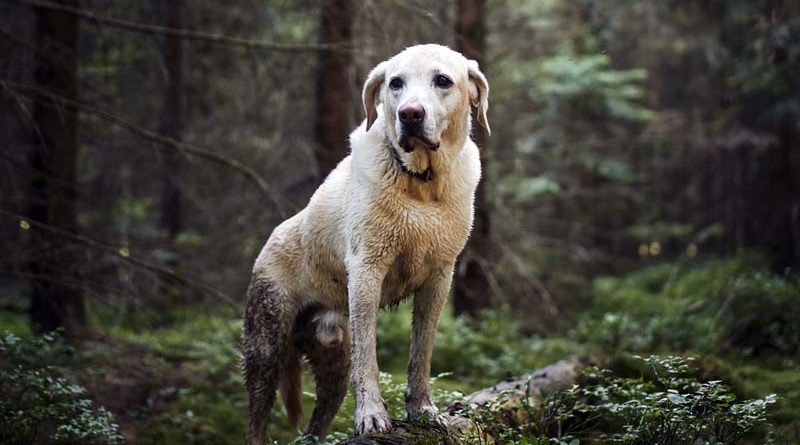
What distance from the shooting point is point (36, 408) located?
5.45 m

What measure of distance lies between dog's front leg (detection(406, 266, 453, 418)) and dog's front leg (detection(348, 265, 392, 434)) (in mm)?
363

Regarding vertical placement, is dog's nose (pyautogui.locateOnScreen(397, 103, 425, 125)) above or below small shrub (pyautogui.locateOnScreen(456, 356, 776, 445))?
above

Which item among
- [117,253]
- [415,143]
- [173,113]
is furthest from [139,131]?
[173,113]

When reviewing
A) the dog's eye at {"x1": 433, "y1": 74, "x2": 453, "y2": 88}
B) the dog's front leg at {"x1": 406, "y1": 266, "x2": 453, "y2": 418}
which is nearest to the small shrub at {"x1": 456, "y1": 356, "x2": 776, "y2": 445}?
the dog's front leg at {"x1": 406, "y1": 266, "x2": 453, "y2": 418}

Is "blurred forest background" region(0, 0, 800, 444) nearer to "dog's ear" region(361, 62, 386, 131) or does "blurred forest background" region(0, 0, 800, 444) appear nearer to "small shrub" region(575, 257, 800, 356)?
"small shrub" region(575, 257, 800, 356)

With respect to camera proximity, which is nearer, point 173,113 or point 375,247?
point 375,247

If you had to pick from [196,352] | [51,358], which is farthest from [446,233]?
[196,352]

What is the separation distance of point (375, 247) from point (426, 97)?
99cm

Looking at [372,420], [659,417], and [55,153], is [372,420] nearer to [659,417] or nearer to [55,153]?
[659,417]

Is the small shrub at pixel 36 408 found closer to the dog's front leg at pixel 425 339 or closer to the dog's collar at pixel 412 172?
the dog's front leg at pixel 425 339

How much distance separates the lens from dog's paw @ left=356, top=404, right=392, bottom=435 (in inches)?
182

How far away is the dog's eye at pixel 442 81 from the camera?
4.80 metres

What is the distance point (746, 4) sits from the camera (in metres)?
13.8

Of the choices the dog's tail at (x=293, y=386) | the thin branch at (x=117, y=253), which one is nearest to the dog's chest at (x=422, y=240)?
the dog's tail at (x=293, y=386)
